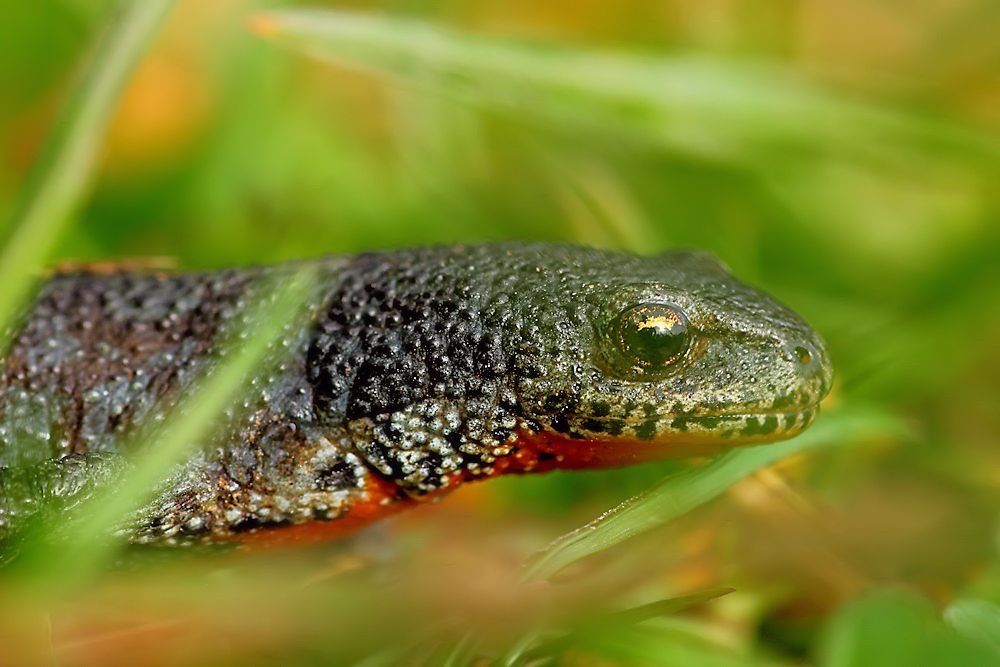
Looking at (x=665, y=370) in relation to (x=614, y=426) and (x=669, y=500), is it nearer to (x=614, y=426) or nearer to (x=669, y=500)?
(x=614, y=426)

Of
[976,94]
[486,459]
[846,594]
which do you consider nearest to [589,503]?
[486,459]

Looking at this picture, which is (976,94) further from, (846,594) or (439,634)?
(439,634)

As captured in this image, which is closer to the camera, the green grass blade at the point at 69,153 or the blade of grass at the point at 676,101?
the green grass blade at the point at 69,153

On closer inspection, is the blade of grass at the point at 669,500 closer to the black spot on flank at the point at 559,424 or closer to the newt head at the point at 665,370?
the newt head at the point at 665,370

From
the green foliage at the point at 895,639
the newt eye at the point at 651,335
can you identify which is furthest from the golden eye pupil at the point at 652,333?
the green foliage at the point at 895,639

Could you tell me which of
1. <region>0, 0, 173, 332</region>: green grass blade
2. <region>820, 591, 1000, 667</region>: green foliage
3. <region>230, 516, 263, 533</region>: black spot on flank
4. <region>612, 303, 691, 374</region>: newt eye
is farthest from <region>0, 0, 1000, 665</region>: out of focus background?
<region>612, 303, 691, 374</region>: newt eye

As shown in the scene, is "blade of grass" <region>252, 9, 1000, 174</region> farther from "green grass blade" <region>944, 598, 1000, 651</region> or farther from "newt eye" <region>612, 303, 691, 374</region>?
"green grass blade" <region>944, 598, 1000, 651</region>
